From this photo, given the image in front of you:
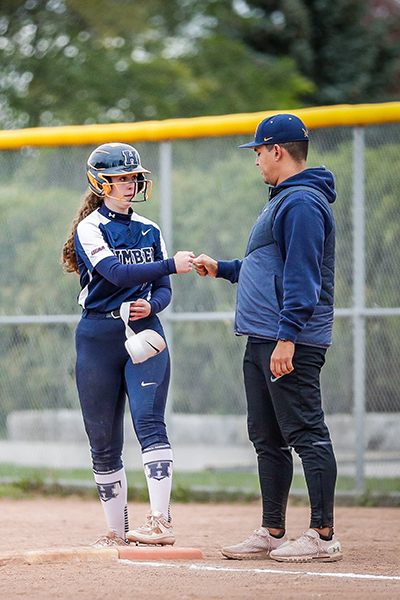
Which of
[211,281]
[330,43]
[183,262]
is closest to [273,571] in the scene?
[183,262]

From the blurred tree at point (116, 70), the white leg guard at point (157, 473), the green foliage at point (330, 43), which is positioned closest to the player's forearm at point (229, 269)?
the white leg guard at point (157, 473)

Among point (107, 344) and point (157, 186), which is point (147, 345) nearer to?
point (107, 344)

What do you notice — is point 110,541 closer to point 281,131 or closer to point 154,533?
point 154,533

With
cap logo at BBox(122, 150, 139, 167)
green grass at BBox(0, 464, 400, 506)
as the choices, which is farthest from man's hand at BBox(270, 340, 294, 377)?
green grass at BBox(0, 464, 400, 506)

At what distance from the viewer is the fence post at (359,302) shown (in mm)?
5848

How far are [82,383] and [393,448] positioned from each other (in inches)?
110

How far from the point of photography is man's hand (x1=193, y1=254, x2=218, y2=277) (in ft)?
13.9

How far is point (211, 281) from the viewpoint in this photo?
6.38 metres

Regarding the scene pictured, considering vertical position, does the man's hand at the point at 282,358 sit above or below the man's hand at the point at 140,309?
below

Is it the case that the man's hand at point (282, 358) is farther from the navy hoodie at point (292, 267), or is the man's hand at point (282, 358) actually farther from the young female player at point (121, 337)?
the young female player at point (121, 337)

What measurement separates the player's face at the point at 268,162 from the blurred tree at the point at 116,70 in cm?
1125

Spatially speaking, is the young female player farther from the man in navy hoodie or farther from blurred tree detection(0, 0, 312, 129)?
blurred tree detection(0, 0, 312, 129)

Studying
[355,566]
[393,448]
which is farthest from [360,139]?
[355,566]

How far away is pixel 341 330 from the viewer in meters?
6.03
